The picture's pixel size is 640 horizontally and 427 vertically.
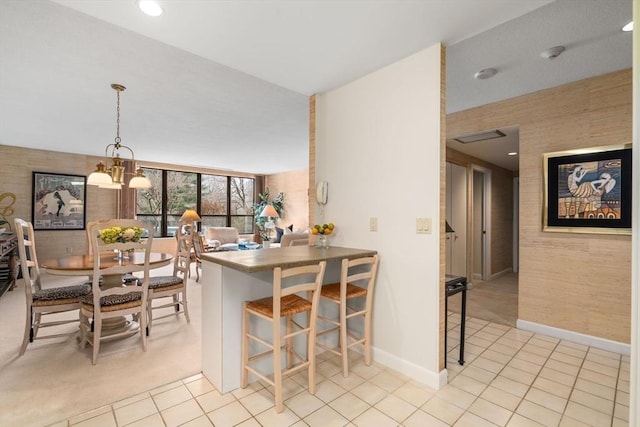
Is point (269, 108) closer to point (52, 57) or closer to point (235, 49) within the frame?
point (235, 49)

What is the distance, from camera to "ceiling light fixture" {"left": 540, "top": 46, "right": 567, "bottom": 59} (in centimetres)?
240

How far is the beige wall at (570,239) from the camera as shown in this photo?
2830 millimetres

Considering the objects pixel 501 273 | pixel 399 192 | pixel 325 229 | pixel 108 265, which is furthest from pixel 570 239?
pixel 108 265

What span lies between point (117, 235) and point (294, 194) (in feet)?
22.5

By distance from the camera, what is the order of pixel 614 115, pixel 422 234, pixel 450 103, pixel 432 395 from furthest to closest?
pixel 450 103, pixel 614 115, pixel 422 234, pixel 432 395

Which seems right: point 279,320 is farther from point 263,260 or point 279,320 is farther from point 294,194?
point 294,194

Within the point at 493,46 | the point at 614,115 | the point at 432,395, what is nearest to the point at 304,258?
the point at 432,395

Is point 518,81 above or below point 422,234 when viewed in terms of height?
above

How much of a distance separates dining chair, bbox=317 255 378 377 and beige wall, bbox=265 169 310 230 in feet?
20.9

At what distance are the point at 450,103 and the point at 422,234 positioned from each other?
2033 mm

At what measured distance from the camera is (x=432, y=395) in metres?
2.17

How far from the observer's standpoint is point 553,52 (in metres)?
2.45

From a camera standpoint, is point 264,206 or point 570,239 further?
point 264,206

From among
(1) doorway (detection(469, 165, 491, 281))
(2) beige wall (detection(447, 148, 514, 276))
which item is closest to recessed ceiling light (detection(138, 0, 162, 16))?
(2) beige wall (detection(447, 148, 514, 276))
